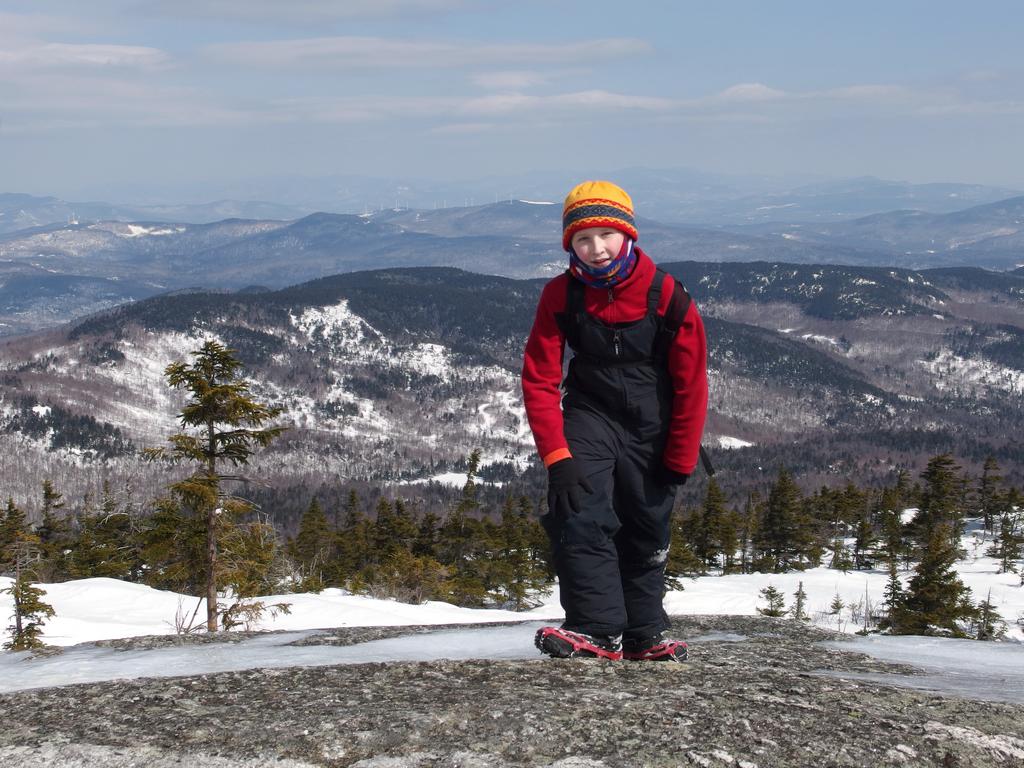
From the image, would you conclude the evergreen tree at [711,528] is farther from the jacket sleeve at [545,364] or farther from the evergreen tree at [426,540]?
the jacket sleeve at [545,364]

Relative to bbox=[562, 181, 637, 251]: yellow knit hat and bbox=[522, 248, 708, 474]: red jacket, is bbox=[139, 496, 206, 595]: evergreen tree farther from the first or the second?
bbox=[562, 181, 637, 251]: yellow knit hat

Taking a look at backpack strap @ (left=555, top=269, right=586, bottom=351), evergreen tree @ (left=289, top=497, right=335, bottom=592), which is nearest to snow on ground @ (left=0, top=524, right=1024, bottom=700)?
backpack strap @ (left=555, top=269, right=586, bottom=351)

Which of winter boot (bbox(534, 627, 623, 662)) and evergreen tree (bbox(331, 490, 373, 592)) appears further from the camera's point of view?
evergreen tree (bbox(331, 490, 373, 592))

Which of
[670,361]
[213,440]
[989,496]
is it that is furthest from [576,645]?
[989,496]

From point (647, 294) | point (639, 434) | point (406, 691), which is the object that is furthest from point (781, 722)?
point (647, 294)

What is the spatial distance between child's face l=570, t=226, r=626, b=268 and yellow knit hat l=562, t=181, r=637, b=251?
1.6 inches

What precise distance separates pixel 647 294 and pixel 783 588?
52284 mm

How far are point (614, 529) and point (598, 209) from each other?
209 cm

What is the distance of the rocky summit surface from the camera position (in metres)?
3.15

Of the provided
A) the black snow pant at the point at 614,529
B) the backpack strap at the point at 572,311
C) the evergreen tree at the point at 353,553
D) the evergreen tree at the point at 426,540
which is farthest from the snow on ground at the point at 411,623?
the evergreen tree at the point at 353,553

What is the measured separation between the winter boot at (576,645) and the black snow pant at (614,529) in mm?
68

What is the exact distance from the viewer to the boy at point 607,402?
5234 millimetres

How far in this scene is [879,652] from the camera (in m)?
6.16

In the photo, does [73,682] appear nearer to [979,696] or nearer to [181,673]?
[181,673]
